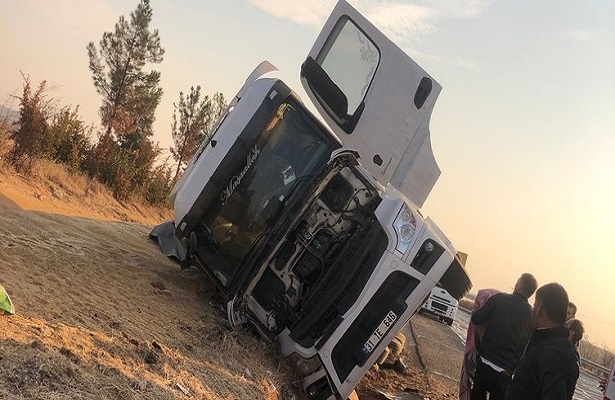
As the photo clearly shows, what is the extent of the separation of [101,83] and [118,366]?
61.6ft

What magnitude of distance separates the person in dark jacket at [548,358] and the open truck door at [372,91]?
103 inches

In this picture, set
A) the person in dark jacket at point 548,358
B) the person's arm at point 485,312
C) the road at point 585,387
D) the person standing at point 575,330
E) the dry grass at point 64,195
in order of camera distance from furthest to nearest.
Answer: the road at point 585,387 → the dry grass at point 64,195 → the person standing at point 575,330 → the person's arm at point 485,312 → the person in dark jacket at point 548,358

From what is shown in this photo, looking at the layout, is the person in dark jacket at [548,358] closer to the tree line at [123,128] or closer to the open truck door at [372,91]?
the open truck door at [372,91]

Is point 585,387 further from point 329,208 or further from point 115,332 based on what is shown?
point 115,332

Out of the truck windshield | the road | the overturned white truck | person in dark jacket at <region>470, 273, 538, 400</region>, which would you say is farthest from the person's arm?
the road

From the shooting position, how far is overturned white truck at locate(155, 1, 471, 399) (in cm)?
533

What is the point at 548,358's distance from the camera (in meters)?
3.57

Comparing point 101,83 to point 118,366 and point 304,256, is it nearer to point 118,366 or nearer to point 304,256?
point 304,256

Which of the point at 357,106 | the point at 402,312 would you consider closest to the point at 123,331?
the point at 402,312

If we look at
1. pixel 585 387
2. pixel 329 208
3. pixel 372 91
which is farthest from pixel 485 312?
pixel 585 387

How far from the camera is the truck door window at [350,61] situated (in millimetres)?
6180

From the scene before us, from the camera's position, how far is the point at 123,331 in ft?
14.0

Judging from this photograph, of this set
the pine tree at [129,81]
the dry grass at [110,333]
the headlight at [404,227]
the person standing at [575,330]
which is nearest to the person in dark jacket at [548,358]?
the headlight at [404,227]

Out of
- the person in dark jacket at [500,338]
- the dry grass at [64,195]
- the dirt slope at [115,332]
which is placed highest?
the person in dark jacket at [500,338]
